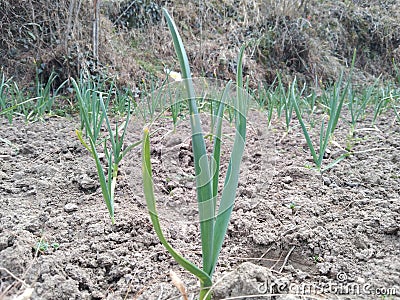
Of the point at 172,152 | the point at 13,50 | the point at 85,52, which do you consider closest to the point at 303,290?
the point at 172,152

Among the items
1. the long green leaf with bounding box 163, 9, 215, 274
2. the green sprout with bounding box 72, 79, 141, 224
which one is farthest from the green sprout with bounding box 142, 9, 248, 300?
the green sprout with bounding box 72, 79, 141, 224

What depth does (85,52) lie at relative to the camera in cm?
379

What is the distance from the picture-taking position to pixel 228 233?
3.15ft

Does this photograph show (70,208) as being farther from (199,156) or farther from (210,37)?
(210,37)

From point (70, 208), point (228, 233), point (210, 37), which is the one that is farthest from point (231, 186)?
point (210, 37)

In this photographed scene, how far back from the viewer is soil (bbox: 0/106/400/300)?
0.72 metres

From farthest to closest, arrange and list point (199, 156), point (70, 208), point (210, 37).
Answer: point (210, 37), point (70, 208), point (199, 156)

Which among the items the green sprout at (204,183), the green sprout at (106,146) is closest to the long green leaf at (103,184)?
the green sprout at (106,146)

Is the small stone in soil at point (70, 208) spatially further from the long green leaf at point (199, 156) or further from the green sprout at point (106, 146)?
the long green leaf at point (199, 156)

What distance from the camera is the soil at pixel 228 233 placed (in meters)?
0.72

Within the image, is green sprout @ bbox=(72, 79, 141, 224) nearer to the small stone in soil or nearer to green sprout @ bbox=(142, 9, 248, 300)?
the small stone in soil

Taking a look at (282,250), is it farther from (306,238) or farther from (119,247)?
(119,247)

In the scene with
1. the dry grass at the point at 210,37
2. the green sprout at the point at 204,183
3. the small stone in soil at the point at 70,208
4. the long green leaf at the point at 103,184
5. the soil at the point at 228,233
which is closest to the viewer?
the green sprout at the point at 204,183

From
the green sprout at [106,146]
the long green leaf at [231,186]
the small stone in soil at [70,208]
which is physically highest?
the long green leaf at [231,186]
